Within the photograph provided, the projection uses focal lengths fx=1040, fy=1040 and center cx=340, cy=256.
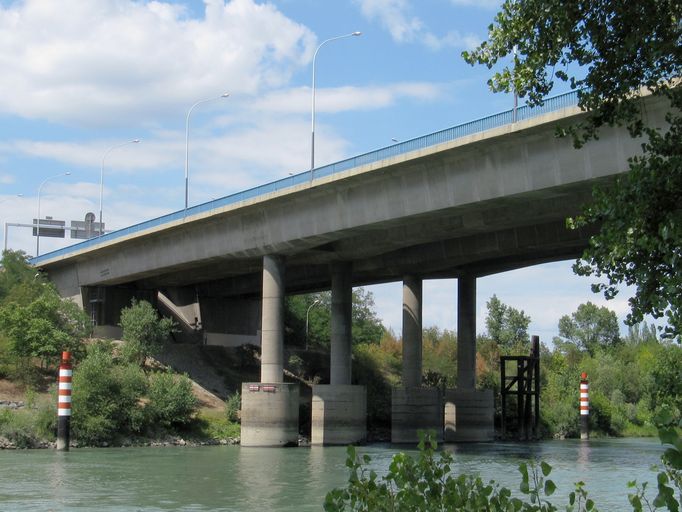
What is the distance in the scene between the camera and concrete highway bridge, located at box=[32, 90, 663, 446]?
39188mm

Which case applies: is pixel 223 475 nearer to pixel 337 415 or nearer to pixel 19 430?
pixel 19 430

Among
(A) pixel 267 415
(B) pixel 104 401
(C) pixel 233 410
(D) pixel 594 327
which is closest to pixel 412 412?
(C) pixel 233 410

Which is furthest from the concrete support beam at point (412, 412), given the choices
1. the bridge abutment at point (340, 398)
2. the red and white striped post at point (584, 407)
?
the red and white striped post at point (584, 407)

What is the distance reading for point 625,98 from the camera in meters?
14.1

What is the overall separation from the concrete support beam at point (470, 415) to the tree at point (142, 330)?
2073 centimetres

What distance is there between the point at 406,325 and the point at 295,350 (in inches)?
849

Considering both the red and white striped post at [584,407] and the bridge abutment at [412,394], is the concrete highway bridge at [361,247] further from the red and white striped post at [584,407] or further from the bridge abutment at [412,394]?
the red and white striped post at [584,407]

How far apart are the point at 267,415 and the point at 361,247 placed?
10.5m

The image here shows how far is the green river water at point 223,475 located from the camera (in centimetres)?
2820

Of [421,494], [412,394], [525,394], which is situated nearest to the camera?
[421,494]

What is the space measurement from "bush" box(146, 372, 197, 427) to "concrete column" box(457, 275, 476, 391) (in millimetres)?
19534

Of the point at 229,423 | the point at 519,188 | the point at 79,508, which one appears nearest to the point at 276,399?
the point at 229,423

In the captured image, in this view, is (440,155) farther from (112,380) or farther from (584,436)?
(584,436)

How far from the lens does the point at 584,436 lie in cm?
7338
